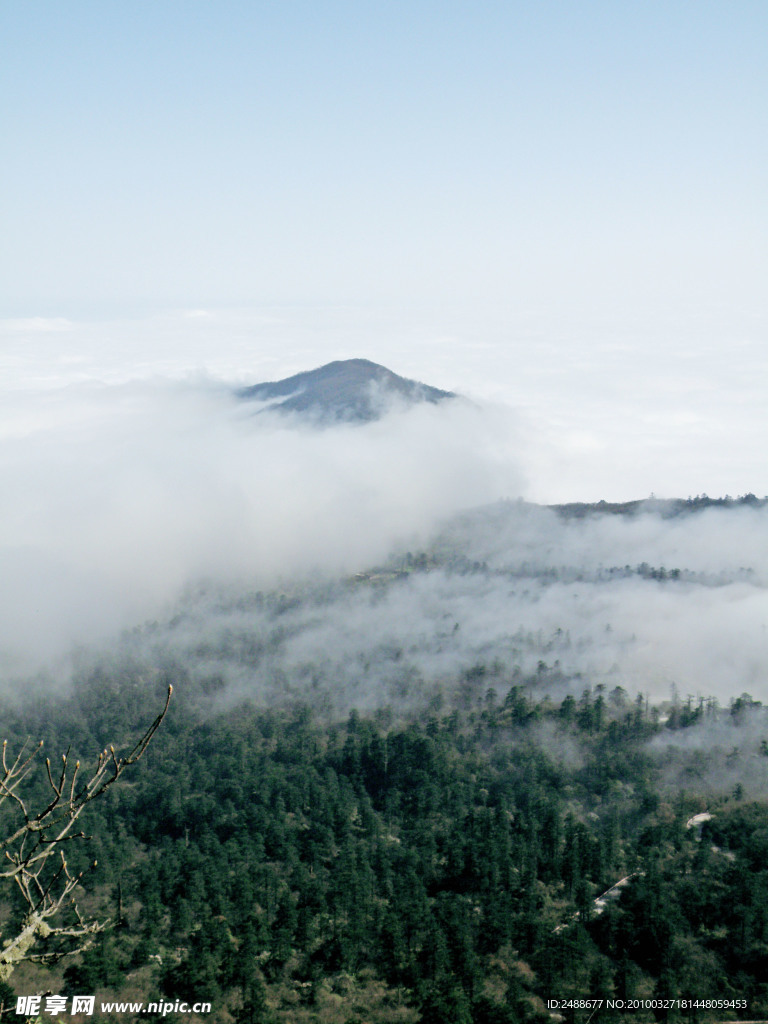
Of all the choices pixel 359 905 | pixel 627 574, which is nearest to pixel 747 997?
pixel 359 905

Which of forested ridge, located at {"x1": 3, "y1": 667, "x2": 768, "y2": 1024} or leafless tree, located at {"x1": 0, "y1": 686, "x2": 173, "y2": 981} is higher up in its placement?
leafless tree, located at {"x1": 0, "y1": 686, "x2": 173, "y2": 981}

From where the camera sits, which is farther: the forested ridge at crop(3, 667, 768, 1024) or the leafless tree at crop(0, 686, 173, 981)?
the forested ridge at crop(3, 667, 768, 1024)

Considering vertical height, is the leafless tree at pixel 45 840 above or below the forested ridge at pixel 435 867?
above

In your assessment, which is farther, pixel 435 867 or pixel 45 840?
pixel 435 867

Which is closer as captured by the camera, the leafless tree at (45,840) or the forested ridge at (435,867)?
the leafless tree at (45,840)

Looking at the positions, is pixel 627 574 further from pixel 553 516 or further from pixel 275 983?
pixel 275 983

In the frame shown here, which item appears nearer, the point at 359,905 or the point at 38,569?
the point at 359,905

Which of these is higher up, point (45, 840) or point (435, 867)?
point (45, 840)

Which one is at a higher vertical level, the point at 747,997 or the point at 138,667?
the point at 747,997
